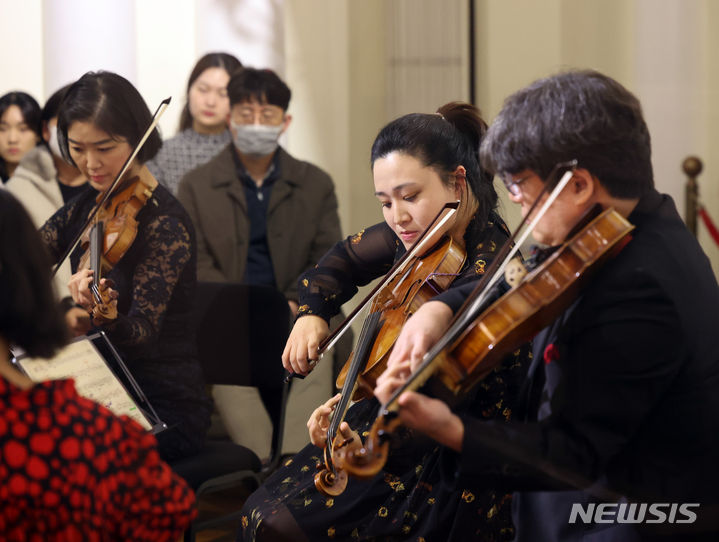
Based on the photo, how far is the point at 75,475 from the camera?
45.2 inches

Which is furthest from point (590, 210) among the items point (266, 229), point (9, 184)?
point (266, 229)

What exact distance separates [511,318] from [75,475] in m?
0.60

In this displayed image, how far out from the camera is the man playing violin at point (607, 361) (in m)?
1.16

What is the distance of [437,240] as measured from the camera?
1726 mm

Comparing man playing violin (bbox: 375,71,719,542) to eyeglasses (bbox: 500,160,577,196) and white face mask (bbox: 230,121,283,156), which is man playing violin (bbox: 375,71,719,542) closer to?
eyeglasses (bbox: 500,160,577,196)

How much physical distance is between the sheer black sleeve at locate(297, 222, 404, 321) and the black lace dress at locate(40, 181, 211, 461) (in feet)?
1.14

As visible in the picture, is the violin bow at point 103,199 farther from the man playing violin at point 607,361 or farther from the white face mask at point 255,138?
the white face mask at point 255,138

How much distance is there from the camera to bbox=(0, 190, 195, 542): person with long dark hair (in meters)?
1.12

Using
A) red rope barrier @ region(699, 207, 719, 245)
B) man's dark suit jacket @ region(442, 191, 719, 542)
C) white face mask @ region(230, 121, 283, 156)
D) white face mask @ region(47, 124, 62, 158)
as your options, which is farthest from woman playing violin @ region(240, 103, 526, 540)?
red rope barrier @ region(699, 207, 719, 245)

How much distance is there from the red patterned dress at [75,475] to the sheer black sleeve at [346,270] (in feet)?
2.43

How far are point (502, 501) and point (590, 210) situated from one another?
624 mm

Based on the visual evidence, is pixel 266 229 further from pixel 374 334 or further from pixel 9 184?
pixel 374 334

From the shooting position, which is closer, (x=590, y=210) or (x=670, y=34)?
(x=590, y=210)

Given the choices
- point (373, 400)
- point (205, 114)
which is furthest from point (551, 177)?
point (205, 114)
